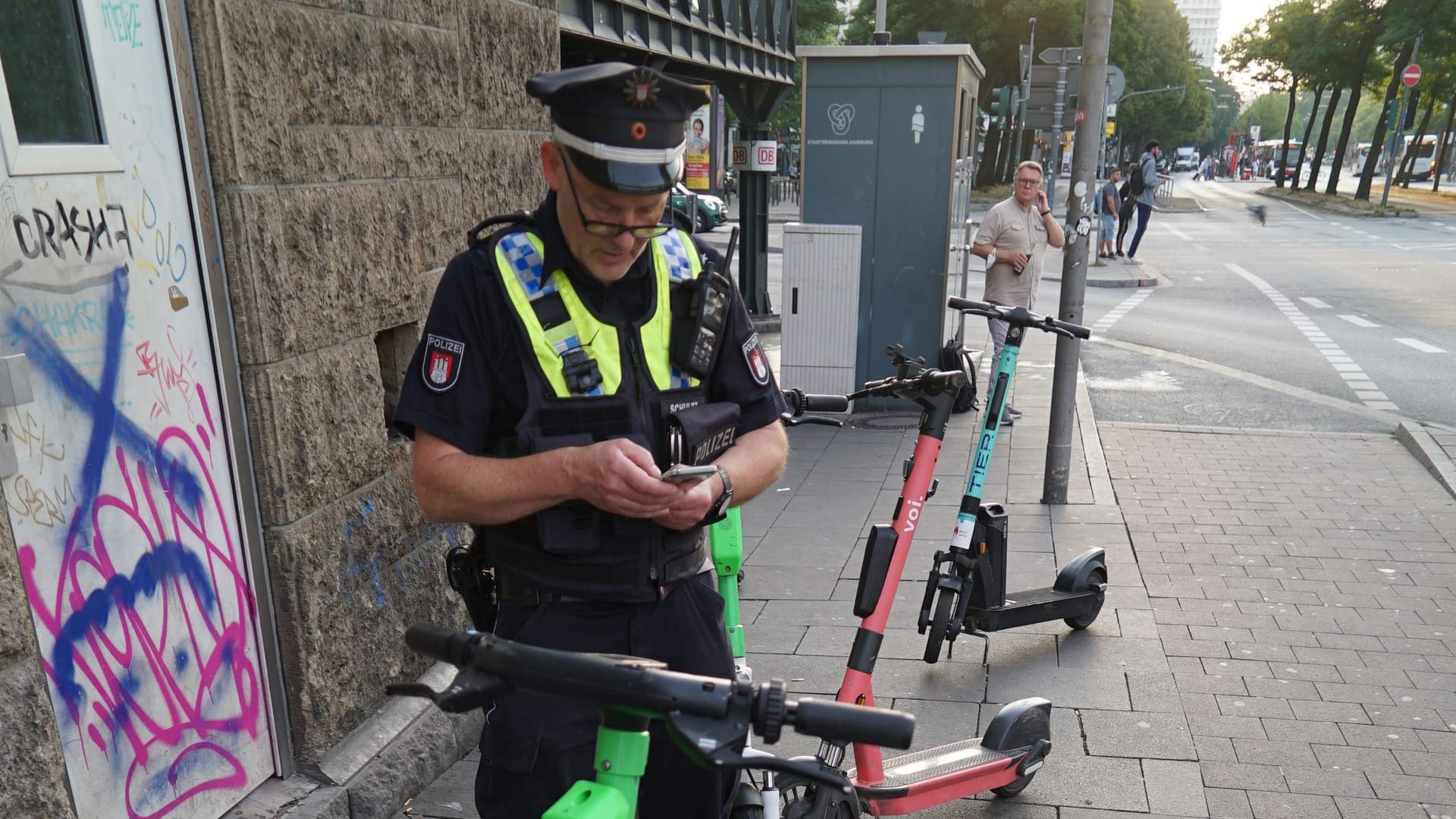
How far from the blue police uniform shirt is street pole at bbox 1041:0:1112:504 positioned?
4.55 metres

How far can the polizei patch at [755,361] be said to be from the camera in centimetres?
232

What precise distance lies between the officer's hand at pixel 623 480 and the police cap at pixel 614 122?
0.46m

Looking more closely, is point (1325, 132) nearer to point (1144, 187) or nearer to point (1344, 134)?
point (1344, 134)

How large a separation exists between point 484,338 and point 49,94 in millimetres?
1178

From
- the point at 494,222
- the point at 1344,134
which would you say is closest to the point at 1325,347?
the point at 494,222

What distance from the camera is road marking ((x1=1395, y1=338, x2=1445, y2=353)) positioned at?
39.1 feet

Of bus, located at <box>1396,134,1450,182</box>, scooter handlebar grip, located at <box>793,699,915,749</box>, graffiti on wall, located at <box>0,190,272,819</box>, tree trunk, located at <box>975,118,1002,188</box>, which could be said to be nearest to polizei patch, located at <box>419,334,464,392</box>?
graffiti on wall, located at <box>0,190,272,819</box>

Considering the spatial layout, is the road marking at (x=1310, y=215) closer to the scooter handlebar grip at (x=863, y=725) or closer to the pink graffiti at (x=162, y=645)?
the pink graffiti at (x=162, y=645)

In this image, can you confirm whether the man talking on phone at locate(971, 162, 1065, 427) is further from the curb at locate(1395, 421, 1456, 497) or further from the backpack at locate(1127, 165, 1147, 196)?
the backpack at locate(1127, 165, 1147, 196)

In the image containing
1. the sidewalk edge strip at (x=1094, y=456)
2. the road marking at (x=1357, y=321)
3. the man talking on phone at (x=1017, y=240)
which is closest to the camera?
the sidewalk edge strip at (x=1094, y=456)

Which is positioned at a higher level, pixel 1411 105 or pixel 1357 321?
pixel 1411 105

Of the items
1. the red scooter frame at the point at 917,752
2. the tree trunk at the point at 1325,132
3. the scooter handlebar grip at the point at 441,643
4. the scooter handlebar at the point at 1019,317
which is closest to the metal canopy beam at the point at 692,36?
the scooter handlebar at the point at 1019,317

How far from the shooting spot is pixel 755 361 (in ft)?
7.66

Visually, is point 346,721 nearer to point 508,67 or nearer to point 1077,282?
point 508,67
